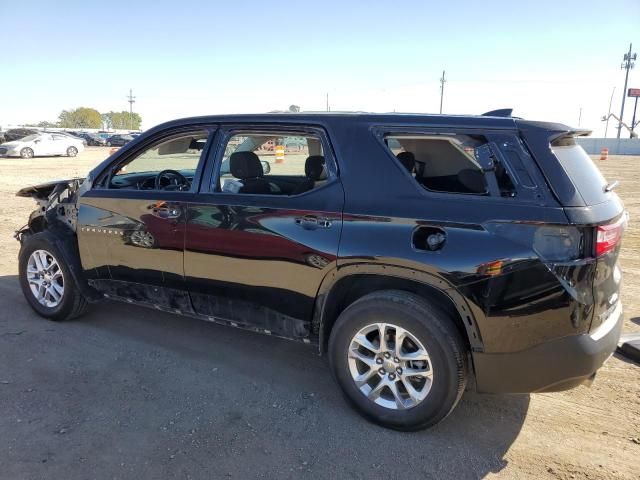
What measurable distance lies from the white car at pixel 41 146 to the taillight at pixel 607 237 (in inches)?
1200

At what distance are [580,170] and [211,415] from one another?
2564mm

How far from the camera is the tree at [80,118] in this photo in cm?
11457

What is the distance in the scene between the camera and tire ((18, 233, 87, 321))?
416 centimetres

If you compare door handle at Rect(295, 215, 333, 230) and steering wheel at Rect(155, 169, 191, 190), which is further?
steering wheel at Rect(155, 169, 191, 190)

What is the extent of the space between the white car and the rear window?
3020cm

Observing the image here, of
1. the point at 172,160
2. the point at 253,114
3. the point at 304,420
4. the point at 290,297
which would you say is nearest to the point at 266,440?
the point at 304,420

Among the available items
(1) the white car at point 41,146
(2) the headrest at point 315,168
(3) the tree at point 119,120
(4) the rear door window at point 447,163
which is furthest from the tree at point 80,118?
(4) the rear door window at point 447,163

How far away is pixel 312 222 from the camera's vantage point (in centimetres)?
292

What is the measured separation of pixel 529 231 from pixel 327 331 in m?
1.37

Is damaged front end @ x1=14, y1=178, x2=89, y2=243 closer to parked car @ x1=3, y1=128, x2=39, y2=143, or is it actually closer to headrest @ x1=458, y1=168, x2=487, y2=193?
headrest @ x1=458, y1=168, x2=487, y2=193

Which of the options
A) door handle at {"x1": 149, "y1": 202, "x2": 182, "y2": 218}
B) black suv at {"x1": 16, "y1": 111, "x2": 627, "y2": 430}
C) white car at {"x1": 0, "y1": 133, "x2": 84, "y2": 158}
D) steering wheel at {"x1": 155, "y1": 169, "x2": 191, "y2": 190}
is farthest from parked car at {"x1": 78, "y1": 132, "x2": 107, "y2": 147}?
black suv at {"x1": 16, "y1": 111, "x2": 627, "y2": 430}

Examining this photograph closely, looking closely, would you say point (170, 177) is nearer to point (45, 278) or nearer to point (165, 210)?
point (165, 210)

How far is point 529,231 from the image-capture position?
7.73 feet

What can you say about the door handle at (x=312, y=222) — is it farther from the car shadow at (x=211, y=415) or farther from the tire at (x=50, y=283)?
the tire at (x=50, y=283)
